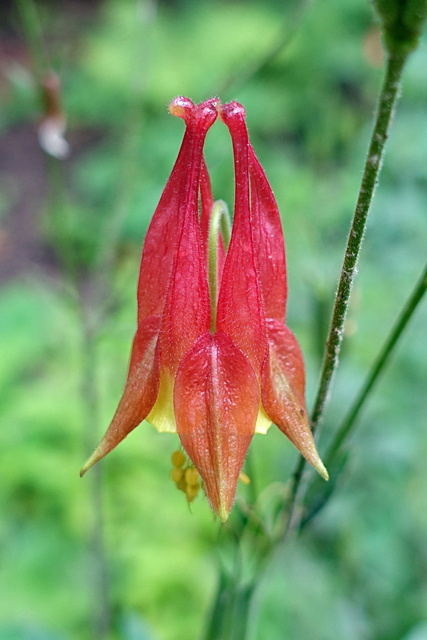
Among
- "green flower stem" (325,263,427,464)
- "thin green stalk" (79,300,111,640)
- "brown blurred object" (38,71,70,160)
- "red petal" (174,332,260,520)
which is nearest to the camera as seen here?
"red petal" (174,332,260,520)

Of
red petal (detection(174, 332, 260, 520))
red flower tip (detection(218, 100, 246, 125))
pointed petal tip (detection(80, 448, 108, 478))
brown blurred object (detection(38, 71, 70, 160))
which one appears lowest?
pointed petal tip (detection(80, 448, 108, 478))

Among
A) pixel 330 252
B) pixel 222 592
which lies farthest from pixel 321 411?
pixel 330 252

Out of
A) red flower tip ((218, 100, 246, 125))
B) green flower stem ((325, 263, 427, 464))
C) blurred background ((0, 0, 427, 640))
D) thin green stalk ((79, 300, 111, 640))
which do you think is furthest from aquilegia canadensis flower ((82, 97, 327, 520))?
thin green stalk ((79, 300, 111, 640))

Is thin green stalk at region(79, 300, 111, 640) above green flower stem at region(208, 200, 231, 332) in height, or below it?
below

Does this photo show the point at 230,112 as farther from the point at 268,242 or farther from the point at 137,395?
the point at 137,395

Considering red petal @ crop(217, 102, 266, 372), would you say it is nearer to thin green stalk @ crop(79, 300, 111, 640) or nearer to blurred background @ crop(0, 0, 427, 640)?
blurred background @ crop(0, 0, 427, 640)

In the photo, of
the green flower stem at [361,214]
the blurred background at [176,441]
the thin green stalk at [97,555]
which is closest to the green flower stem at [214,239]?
the green flower stem at [361,214]

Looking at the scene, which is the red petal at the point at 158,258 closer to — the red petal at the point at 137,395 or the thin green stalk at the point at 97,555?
the red petal at the point at 137,395
